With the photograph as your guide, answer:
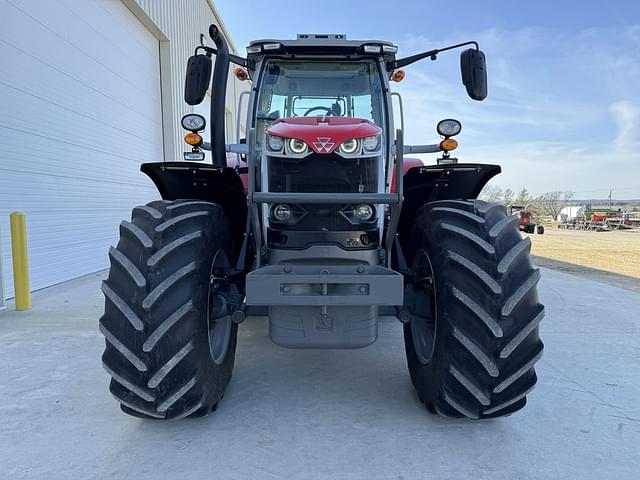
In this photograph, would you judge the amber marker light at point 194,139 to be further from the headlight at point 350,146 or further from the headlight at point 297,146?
the headlight at point 350,146

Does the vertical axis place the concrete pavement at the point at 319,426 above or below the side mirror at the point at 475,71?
below

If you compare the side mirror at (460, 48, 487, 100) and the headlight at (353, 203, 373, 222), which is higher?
the side mirror at (460, 48, 487, 100)

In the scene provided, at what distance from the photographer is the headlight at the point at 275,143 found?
2.47m

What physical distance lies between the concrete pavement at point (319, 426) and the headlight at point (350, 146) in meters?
1.53

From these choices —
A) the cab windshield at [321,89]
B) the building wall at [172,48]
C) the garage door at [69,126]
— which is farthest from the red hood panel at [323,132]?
the building wall at [172,48]

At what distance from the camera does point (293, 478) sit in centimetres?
195

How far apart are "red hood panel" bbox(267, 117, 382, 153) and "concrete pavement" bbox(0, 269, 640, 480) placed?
156cm

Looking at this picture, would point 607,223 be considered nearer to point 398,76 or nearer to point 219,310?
point 398,76

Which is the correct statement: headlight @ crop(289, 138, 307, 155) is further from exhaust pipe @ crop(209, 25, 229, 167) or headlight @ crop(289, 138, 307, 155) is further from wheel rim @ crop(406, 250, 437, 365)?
wheel rim @ crop(406, 250, 437, 365)

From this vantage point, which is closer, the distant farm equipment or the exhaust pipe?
the exhaust pipe

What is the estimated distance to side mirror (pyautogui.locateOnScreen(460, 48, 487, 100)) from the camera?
288 centimetres

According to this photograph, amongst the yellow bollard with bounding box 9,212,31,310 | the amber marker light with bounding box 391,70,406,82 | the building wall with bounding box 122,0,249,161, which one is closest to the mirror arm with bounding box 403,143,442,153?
the amber marker light with bounding box 391,70,406,82

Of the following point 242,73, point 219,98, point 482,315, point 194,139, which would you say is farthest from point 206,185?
point 482,315

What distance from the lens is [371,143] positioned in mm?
2502
